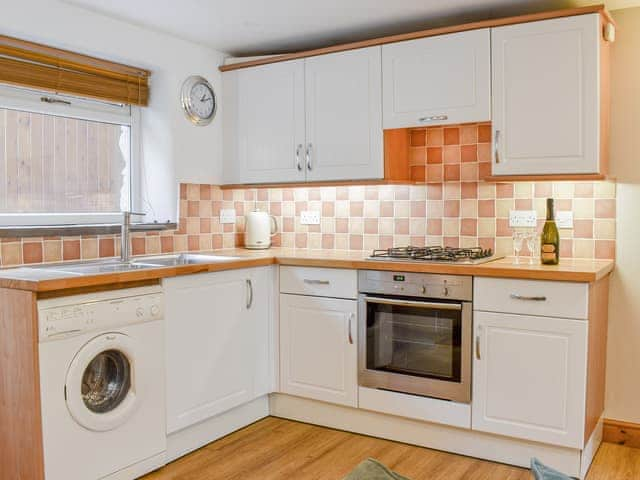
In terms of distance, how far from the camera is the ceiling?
2914 mm

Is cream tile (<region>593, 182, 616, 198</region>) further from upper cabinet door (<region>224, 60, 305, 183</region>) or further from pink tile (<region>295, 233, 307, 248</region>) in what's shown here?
pink tile (<region>295, 233, 307, 248</region>)

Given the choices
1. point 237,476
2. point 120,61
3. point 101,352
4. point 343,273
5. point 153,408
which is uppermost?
point 120,61

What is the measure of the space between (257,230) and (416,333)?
132cm

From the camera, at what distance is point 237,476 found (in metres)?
2.71

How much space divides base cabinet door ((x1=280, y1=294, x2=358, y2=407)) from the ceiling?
143cm

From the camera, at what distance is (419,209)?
3527 mm

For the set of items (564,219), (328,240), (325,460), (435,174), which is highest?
(435,174)

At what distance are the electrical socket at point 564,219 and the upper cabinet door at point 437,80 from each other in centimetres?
64

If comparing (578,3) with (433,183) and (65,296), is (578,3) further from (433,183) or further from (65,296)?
(65,296)

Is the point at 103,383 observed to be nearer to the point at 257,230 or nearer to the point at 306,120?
the point at 257,230

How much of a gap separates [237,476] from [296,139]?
71.7 inches

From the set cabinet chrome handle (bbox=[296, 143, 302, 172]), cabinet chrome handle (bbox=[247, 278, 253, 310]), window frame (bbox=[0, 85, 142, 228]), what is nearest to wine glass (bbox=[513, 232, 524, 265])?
cabinet chrome handle (bbox=[296, 143, 302, 172])

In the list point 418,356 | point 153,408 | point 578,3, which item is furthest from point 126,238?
point 578,3

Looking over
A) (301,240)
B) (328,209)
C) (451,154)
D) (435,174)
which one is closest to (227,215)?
(301,240)
